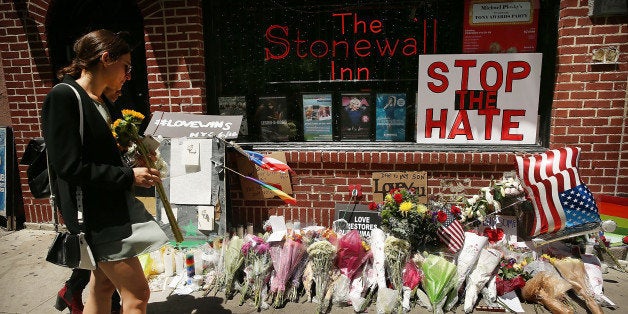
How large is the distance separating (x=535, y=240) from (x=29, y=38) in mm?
5909

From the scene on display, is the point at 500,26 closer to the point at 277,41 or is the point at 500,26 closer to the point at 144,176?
the point at 277,41

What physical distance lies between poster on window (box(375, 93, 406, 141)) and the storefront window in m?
0.01

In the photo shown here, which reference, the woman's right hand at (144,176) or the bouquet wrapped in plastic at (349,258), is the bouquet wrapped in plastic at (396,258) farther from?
the woman's right hand at (144,176)

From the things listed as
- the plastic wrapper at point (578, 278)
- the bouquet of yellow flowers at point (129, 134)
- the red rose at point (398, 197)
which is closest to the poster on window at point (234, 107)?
the red rose at point (398, 197)

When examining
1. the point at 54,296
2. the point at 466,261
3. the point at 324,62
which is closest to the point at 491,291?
the point at 466,261

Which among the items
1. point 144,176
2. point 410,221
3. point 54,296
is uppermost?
point 144,176

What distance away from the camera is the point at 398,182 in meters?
4.23

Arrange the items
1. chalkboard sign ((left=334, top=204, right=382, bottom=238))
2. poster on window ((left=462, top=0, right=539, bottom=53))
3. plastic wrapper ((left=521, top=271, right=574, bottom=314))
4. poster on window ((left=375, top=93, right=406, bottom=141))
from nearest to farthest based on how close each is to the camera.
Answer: plastic wrapper ((left=521, top=271, right=574, bottom=314)) → poster on window ((left=462, top=0, right=539, bottom=53)) → chalkboard sign ((left=334, top=204, right=382, bottom=238)) → poster on window ((left=375, top=93, right=406, bottom=141))

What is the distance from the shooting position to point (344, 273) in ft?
Answer: 11.2

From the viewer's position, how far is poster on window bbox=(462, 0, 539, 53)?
3998 mm

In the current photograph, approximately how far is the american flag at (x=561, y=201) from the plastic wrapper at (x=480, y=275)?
64cm

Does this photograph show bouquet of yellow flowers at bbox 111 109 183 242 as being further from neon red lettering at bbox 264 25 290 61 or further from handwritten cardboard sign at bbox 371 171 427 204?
handwritten cardboard sign at bbox 371 171 427 204

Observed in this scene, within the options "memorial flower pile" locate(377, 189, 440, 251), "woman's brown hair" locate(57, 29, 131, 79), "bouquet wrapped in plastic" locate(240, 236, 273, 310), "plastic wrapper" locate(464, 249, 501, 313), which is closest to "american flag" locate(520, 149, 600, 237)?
"plastic wrapper" locate(464, 249, 501, 313)

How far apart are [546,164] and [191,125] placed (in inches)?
137
